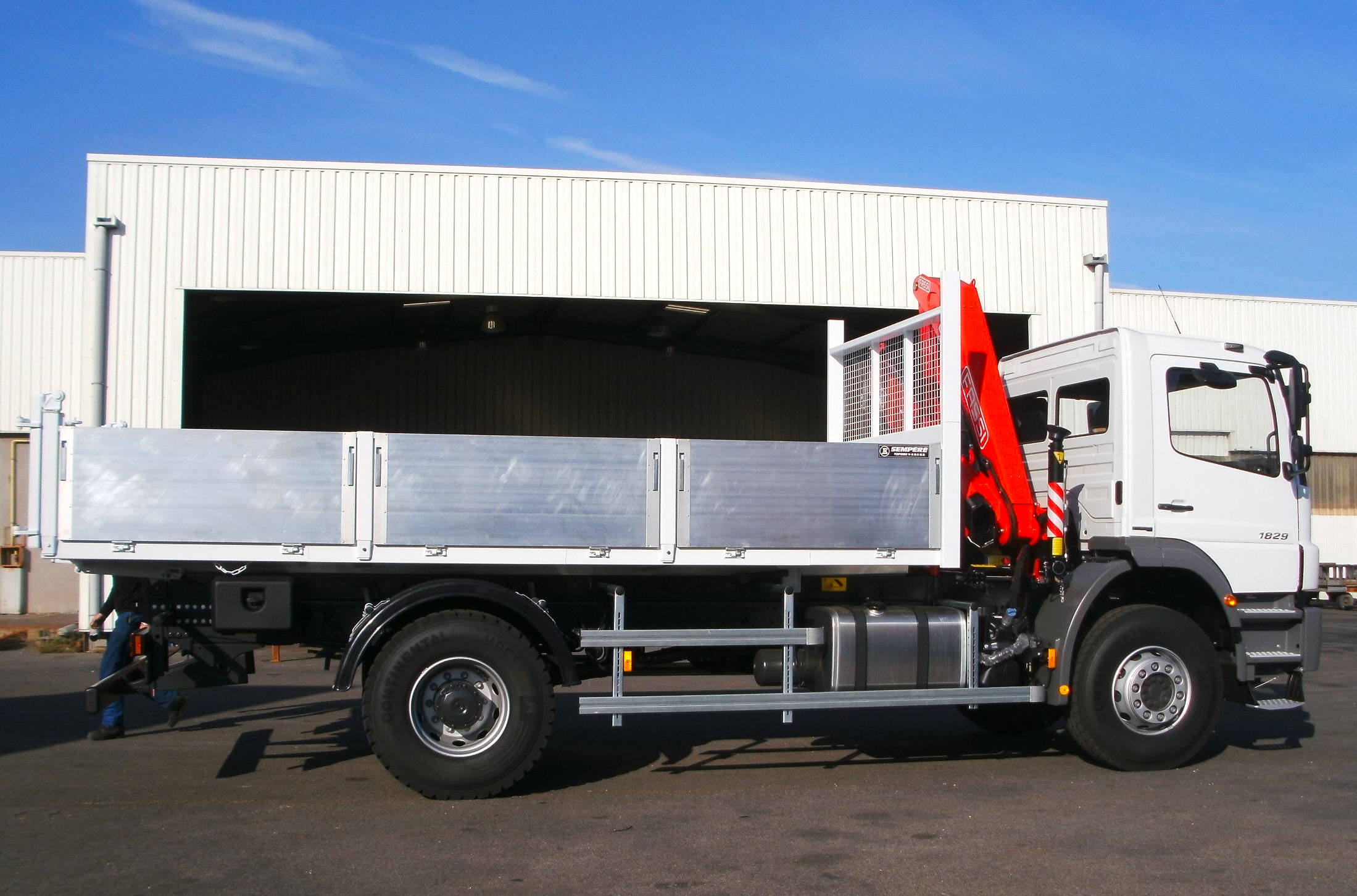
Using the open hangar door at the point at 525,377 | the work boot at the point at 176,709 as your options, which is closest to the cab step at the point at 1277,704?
the work boot at the point at 176,709

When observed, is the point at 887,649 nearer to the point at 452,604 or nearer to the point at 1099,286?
the point at 452,604

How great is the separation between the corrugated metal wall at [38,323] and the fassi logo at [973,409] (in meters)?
15.7

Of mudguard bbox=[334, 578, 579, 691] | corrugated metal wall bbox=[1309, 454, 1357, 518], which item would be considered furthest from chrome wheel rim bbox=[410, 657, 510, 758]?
corrugated metal wall bbox=[1309, 454, 1357, 518]

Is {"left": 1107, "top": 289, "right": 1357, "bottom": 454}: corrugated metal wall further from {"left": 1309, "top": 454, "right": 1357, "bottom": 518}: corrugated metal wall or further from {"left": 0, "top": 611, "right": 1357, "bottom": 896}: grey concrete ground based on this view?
{"left": 0, "top": 611, "right": 1357, "bottom": 896}: grey concrete ground

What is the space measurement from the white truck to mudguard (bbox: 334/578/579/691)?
0.02 metres

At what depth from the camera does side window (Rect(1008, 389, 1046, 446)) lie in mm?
8648

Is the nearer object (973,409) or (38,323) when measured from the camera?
(973,409)

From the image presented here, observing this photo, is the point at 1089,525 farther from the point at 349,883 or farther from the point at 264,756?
the point at 264,756

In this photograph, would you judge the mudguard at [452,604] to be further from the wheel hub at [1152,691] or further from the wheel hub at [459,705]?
the wheel hub at [1152,691]

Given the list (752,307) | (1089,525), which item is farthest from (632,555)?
(752,307)

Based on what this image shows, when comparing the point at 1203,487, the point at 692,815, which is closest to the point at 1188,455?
the point at 1203,487

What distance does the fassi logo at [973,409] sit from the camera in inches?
301

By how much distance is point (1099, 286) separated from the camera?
52.2 ft

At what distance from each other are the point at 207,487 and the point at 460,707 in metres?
1.92
